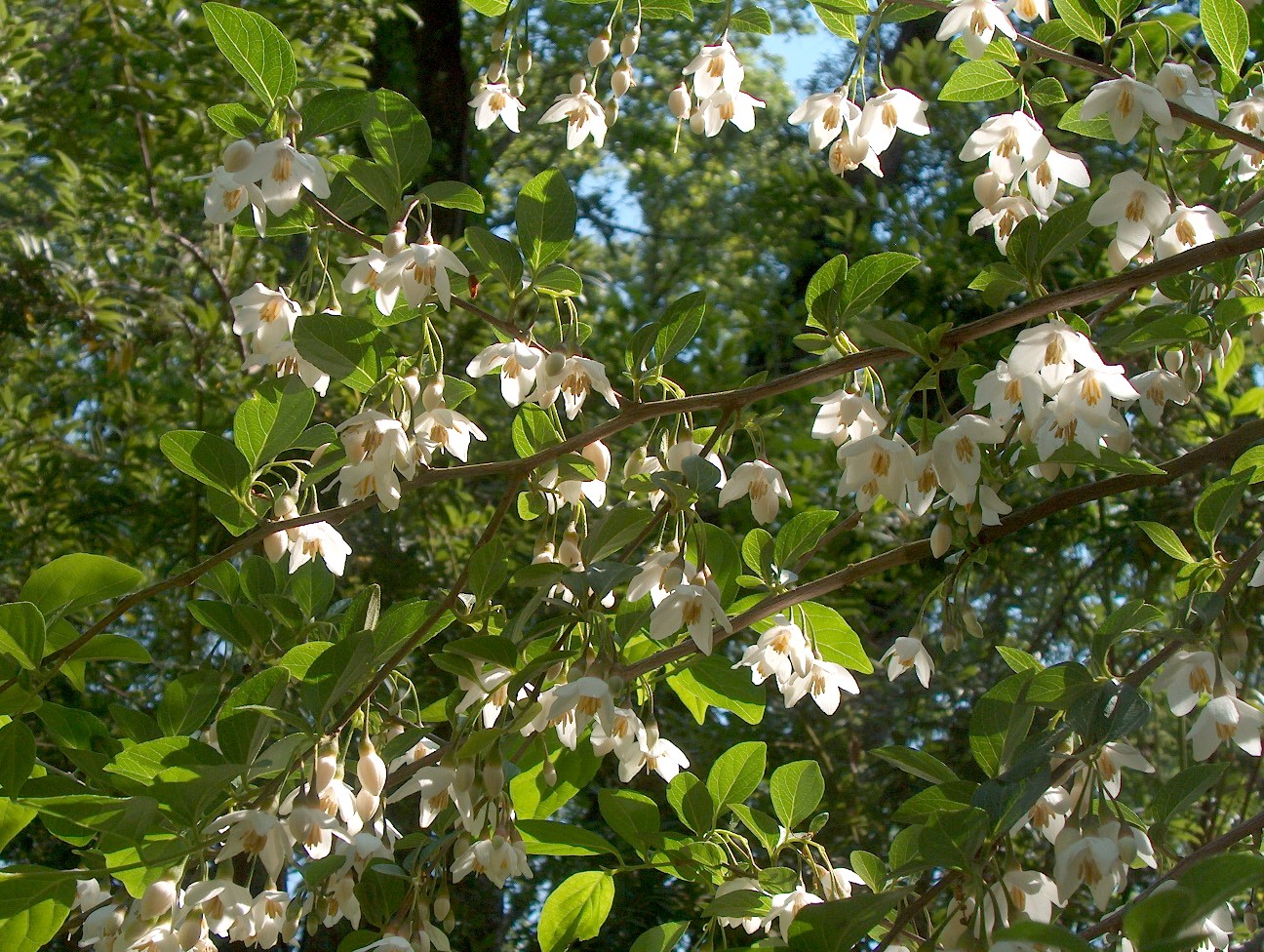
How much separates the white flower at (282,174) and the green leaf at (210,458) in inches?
9.1

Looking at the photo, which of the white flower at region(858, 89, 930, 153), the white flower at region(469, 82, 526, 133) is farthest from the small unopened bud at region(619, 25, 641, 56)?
the white flower at region(858, 89, 930, 153)

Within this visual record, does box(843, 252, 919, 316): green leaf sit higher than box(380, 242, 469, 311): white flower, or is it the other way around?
box(380, 242, 469, 311): white flower

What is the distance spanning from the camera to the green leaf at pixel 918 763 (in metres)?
0.99

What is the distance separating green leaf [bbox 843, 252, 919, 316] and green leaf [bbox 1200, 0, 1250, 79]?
1.54 ft

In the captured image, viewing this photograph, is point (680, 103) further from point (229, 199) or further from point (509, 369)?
point (229, 199)

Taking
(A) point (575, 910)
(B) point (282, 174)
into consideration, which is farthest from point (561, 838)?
(B) point (282, 174)

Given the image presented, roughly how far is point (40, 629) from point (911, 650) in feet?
2.91

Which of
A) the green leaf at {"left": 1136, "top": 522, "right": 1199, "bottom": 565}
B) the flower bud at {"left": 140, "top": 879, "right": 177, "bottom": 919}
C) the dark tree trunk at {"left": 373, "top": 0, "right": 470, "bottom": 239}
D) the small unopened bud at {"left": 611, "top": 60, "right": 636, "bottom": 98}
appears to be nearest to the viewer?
the flower bud at {"left": 140, "top": 879, "right": 177, "bottom": 919}

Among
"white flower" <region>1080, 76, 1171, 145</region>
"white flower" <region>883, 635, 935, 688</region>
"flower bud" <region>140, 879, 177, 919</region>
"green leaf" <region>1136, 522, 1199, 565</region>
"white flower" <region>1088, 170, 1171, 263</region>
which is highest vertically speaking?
"white flower" <region>1080, 76, 1171, 145</region>

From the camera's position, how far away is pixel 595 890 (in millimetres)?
1146

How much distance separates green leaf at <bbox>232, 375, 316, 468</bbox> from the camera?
1.10m

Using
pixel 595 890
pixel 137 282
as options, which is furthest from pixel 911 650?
pixel 137 282

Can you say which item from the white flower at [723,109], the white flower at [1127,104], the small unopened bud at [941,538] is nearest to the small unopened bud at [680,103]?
the white flower at [723,109]

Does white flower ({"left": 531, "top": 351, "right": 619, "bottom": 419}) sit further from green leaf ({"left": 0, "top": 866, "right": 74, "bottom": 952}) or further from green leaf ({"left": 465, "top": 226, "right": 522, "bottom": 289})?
green leaf ({"left": 0, "top": 866, "right": 74, "bottom": 952})
